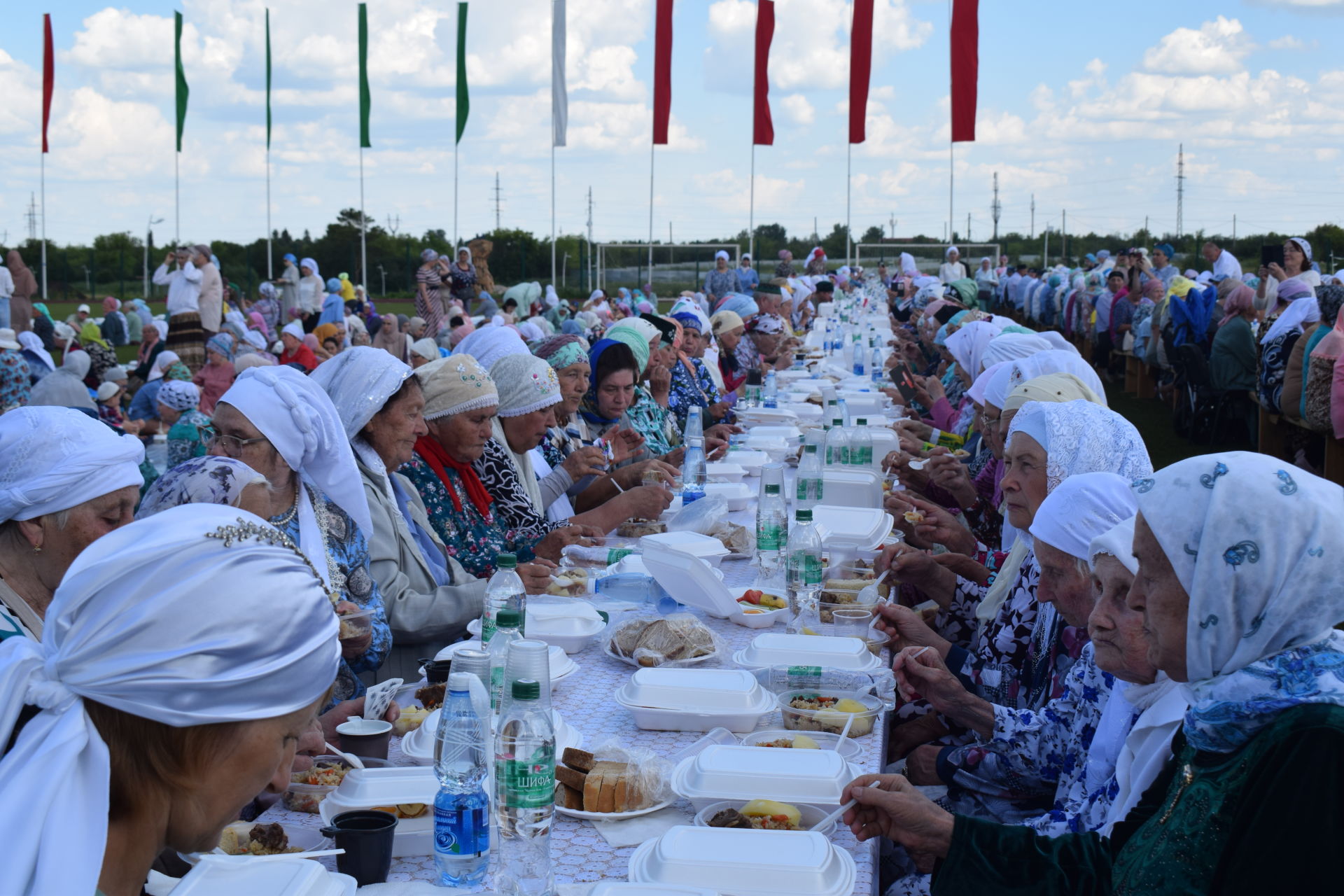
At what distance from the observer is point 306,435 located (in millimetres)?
2904

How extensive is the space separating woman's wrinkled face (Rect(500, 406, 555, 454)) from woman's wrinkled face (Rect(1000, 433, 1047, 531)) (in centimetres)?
195

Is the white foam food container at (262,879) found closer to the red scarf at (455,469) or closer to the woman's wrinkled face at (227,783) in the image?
the woman's wrinkled face at (227,783)

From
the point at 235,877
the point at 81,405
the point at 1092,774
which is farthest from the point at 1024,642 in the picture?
the point at 81,405

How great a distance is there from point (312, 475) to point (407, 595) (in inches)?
18.3

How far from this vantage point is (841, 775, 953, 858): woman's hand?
187 centimetres

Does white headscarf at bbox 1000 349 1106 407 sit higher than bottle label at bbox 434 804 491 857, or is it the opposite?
white headscarf at bbox 1000 349 1106 407

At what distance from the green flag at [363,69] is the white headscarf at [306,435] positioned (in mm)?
18643

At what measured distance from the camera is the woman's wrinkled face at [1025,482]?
10.0 ft

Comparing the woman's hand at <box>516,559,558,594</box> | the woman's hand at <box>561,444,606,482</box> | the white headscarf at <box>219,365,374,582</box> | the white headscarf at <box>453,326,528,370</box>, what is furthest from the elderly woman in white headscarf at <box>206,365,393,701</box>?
the woman's hand at <box>561,444,606,482</box>

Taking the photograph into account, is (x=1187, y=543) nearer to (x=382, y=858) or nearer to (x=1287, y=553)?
(x=1287, y=553)

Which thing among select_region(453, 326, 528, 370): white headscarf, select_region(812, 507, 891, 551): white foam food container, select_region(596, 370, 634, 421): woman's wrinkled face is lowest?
select_region(812, 507, 891, 551): white foam food container

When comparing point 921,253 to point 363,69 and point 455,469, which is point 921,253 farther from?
point 455,469

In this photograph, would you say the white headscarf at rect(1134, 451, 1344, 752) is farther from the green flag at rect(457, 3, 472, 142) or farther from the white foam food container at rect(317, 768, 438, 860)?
the green flag at rect(457, 3, 472, 142)

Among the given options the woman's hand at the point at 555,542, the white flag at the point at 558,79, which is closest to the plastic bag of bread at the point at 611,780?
the woman's hand at the point at 555,542
